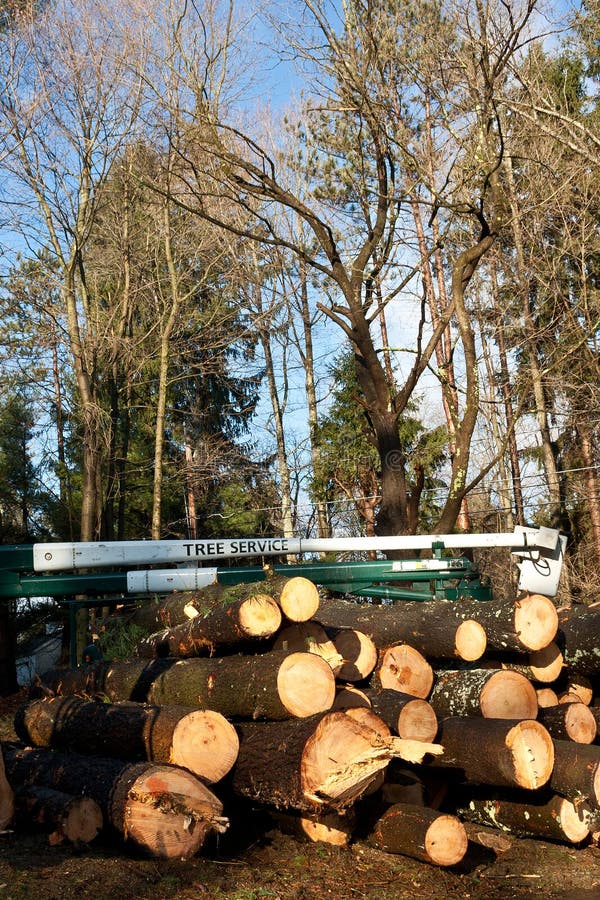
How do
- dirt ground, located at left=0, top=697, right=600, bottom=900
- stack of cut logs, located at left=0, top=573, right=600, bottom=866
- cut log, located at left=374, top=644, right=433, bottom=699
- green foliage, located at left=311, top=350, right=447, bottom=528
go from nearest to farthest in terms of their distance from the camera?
dirt ground, located at left=0, top=697, right=600, bottom=900 < stack of cut logs, located at left=0, top=573, right=600, bottom=866 < cut log, located at left=374, top=644, right=433, bottom=699 < green foliage, located at left=311, top=350, right=447, bottom=528

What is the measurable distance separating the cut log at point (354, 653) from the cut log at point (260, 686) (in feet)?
2.74

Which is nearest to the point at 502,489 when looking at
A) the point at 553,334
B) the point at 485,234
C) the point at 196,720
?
the point at 553,334

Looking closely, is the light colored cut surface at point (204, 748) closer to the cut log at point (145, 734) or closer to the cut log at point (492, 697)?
the cut log at point (145, 734)

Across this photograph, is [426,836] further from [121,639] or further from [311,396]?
[311,396]

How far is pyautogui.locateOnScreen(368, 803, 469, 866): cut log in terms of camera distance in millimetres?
5559

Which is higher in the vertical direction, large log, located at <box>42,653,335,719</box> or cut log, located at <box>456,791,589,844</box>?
large log, located at <box>42,653,335,719</box>

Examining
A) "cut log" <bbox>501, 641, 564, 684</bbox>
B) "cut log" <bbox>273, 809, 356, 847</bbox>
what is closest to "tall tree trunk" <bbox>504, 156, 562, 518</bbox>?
"cut log" <bbox>501, 641, 564, 684</bbox>

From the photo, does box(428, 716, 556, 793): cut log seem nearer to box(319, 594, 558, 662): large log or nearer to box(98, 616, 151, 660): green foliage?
box(319, 594, 558, 662): large log

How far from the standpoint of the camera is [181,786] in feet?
17.6

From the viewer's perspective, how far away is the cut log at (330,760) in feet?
17.3

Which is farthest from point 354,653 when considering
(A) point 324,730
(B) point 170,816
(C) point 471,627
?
(B) point 170,816

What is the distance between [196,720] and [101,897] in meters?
1.38

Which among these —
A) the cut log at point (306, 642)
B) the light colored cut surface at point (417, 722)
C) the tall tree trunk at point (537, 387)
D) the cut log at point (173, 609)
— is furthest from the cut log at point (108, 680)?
the tall tree trunk at point (537, 387)

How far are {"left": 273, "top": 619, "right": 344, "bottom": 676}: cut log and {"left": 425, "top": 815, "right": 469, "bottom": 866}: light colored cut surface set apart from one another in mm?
1455
